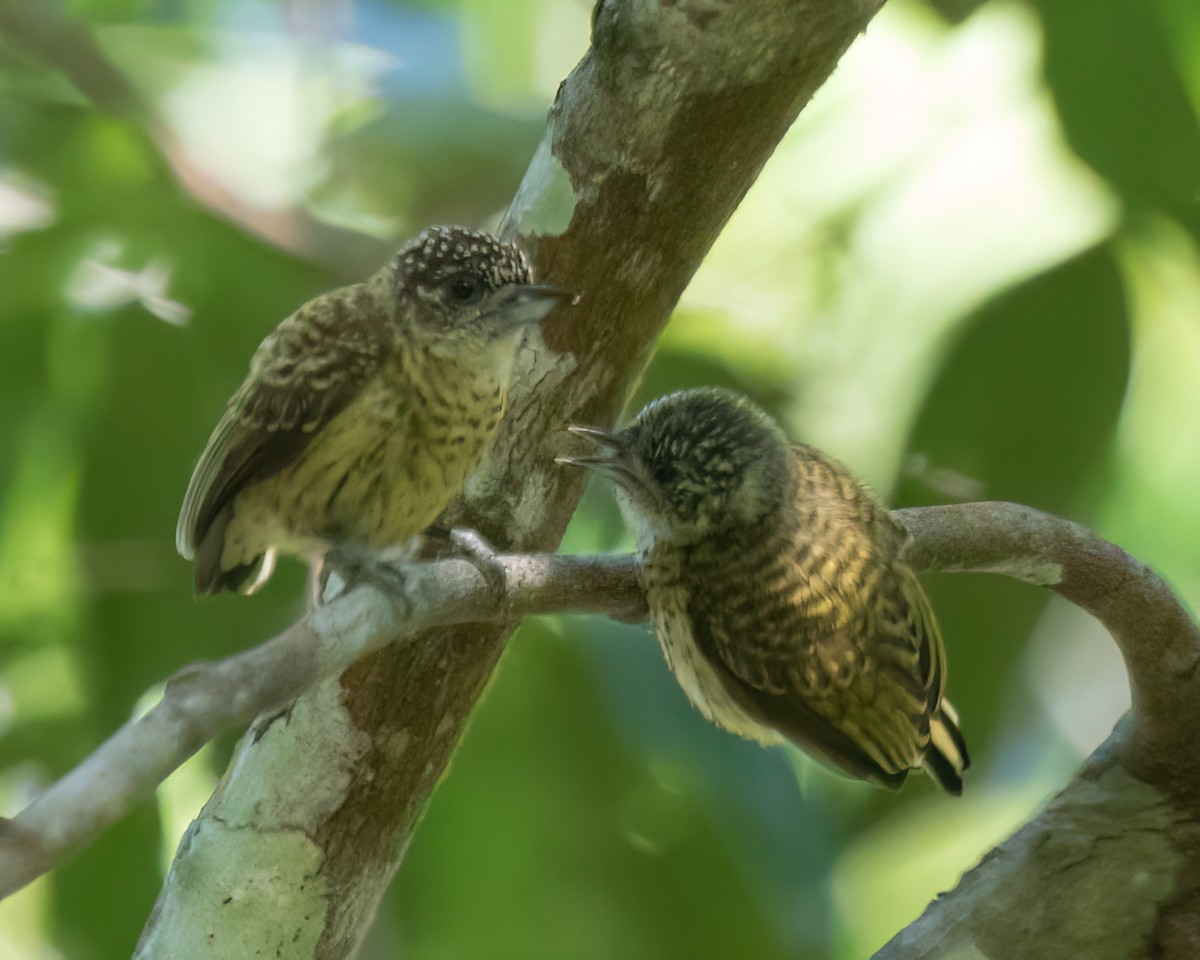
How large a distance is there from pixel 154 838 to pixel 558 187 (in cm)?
144

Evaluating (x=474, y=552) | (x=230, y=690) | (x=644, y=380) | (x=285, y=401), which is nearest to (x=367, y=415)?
(x=285, y=401)

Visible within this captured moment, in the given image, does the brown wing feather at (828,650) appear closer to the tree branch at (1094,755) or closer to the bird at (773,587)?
the bird at (773,587)

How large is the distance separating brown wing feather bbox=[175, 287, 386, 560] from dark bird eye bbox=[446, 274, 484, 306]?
94 mm

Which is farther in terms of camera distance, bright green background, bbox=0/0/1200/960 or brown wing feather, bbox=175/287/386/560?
bright green background, bbox=0/0/1200/960

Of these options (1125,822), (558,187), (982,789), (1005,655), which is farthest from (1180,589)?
(558,187)

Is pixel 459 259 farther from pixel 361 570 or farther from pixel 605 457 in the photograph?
pixel 361 570

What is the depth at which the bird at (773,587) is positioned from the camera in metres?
1.45

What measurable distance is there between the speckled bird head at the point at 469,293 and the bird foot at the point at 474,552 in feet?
0.73

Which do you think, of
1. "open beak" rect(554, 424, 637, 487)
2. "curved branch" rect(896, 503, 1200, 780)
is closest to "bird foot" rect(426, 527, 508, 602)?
"open beak" rect(554, 424, 637, 487)

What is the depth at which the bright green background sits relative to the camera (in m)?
2.27

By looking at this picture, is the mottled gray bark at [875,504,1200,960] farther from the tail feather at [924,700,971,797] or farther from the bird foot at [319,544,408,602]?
the bird foot at [319,544,408,602]

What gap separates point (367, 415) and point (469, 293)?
0.66ft

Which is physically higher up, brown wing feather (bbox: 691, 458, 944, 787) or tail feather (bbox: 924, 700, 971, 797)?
brown wing feather (bbox: 691, 458, 944, 787)

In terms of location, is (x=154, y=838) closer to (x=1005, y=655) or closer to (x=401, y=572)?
→ (x=401, y=572)
